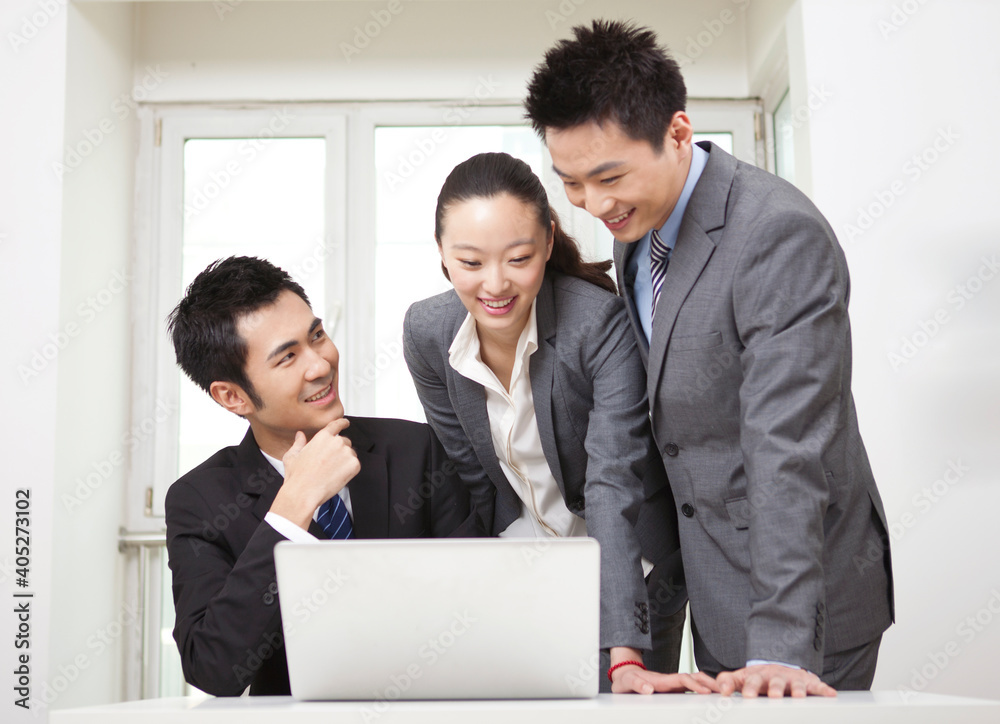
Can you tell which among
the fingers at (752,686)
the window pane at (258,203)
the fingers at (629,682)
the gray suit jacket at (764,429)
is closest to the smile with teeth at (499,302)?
the gray suit jacket at (764,429)

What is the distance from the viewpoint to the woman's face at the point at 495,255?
1.59 meters

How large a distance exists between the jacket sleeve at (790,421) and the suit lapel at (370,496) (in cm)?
76

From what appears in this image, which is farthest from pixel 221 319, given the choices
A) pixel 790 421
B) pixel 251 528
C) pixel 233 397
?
pixel 790 421

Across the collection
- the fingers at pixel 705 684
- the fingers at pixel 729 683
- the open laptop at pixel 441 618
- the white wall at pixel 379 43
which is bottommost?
the fingers at pixel 705 684

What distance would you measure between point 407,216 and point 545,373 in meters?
2.04

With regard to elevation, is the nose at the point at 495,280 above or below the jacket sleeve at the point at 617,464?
above

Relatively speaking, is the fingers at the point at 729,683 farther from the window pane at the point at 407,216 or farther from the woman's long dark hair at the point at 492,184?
the window pane at the point at 407,216

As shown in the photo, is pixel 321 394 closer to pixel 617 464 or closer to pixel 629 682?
pixel 617 464

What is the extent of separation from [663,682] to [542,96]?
89 centimetres

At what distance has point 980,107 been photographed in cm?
283

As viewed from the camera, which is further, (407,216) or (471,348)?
(407,216)

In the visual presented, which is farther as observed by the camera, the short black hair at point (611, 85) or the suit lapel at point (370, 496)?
the suit lapel at point (370, 496)

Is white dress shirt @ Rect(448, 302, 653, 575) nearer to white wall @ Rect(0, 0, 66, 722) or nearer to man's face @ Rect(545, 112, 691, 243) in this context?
man's face @ Rect(545, 112, 691, 243)

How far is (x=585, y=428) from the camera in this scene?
1762 millimetres
